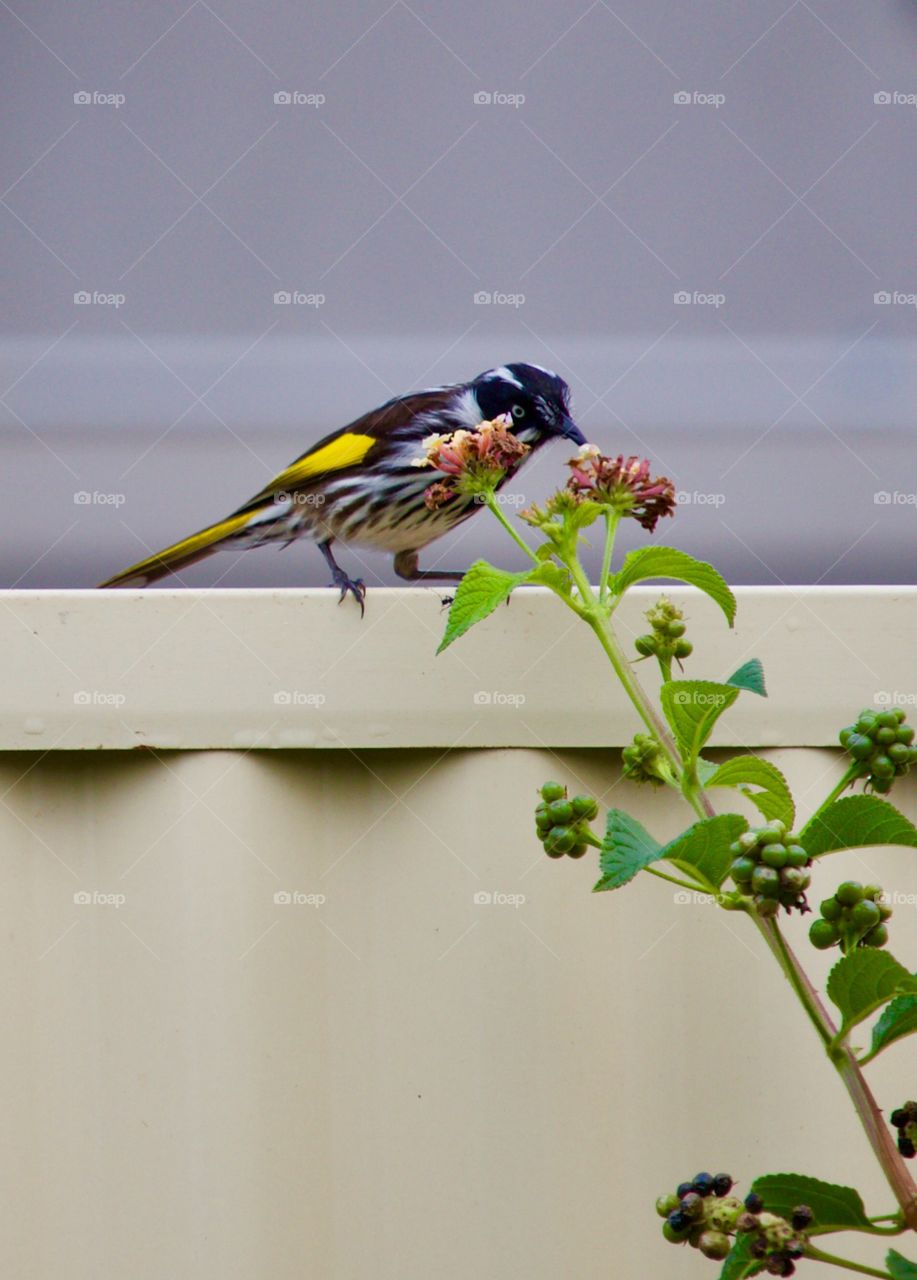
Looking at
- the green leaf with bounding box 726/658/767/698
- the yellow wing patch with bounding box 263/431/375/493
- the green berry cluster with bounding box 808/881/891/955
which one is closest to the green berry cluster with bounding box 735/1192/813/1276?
the green berry cluster with bounding box 808/881/891/955

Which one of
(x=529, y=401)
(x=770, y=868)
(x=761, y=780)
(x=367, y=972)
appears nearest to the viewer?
(x=770, y=868)

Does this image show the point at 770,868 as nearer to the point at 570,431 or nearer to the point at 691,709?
the point at 691,709

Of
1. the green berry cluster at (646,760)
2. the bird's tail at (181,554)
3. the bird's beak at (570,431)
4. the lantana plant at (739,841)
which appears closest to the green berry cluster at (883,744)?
the lantana plant at (739,841)

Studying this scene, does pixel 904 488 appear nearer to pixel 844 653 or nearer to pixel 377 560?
pixel 844 653

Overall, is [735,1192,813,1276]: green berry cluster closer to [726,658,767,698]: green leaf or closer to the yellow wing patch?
[726,658,767,698]: green leaf

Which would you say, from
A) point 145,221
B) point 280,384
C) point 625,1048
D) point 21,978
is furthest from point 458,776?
point 145,221

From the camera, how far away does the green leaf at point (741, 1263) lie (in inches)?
19.8

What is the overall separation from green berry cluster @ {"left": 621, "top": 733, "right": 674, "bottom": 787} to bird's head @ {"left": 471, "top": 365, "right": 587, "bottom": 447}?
0.46 m

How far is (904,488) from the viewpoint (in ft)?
3.53

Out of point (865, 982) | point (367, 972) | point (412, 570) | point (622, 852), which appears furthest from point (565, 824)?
point (412, 570)

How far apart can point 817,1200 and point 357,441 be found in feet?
2.37

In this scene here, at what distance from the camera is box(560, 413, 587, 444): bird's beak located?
1014 millimetres

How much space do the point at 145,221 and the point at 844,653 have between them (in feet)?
2.61

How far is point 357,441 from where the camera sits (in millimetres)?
1023
